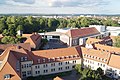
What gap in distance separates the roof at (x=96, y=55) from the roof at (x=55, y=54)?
1930 mm

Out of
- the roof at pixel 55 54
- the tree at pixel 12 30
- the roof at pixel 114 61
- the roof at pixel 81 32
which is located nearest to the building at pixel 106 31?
the roof at pixel 81 32

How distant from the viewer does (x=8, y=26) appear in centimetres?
10362

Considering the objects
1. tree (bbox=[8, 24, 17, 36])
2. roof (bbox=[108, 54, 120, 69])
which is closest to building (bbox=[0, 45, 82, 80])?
roof (bbox=[108, 54, 120, 69])

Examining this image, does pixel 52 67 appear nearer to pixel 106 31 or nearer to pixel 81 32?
pixel 81 32

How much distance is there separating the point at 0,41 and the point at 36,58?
1249 inches

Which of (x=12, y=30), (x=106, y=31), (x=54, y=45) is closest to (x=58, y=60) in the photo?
(x=54, y=45)

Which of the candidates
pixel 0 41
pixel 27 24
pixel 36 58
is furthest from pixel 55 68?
pixel 27 24

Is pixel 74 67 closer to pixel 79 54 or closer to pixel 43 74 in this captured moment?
pixel 79 54

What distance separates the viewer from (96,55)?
55094mm

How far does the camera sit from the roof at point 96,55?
174 feet

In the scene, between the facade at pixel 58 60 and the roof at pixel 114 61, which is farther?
the facade at pixel 58 60

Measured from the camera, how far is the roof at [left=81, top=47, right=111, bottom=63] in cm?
5289

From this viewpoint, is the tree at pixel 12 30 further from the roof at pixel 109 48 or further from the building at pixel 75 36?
the roof at pixel 109 48

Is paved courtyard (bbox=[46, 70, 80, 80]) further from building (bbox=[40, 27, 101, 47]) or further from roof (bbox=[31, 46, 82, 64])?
building (bbox=[40, 27, 101, 47])
